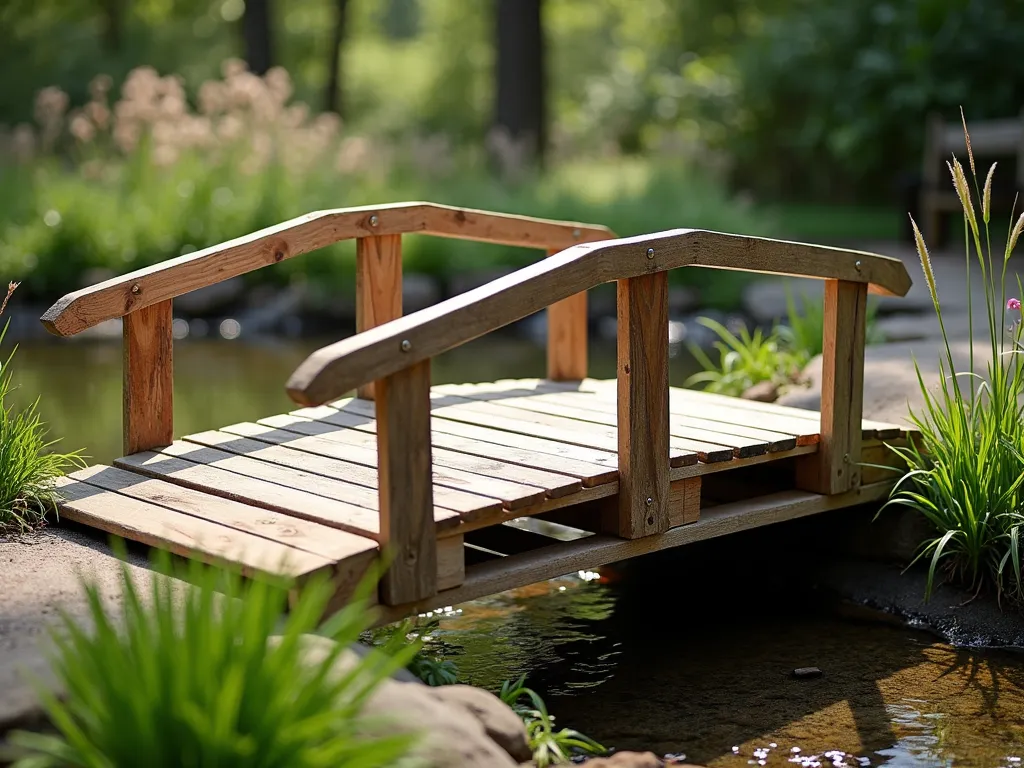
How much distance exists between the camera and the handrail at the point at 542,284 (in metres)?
3.01

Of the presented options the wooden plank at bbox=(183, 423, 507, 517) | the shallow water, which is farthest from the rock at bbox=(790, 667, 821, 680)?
the wooden plank at bbox=(183, 423, 507, 517)

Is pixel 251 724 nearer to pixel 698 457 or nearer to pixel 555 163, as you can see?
pixel 698 457

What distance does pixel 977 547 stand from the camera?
14.5 feet

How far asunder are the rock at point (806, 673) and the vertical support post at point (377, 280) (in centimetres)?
195

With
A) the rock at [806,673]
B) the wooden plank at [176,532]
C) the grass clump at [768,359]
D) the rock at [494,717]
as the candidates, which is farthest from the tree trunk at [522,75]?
the rock at [494,717]

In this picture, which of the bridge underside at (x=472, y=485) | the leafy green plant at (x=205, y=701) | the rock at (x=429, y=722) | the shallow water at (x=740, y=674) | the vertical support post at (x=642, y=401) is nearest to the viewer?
the leafy green plant at (x=205, y=701)

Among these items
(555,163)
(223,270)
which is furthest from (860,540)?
(555,163)

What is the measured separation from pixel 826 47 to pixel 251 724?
16023mm

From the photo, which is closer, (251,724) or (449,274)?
A: (251,724)

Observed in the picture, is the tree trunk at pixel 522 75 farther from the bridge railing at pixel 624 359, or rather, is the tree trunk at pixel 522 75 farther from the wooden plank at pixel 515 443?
the bridge railing at pixel 624 359

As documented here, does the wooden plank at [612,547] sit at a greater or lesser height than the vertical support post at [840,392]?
lesser

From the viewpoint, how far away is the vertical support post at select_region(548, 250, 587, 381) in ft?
18.5

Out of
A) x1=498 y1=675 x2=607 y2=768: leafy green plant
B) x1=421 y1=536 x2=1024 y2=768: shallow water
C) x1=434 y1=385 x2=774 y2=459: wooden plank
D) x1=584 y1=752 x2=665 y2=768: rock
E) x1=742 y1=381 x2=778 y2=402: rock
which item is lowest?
x1=421 y1=536 x2=1024 y2=768: shallow water

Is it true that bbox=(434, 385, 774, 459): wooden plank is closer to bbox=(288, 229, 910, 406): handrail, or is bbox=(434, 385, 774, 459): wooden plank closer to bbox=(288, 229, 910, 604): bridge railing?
bbox=(288, 229, 910, 604): bridge railing
